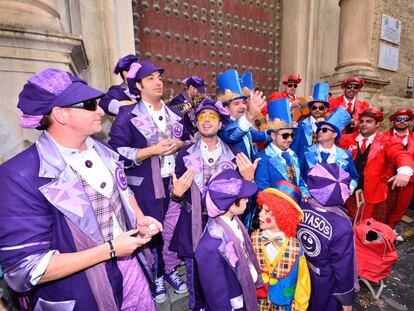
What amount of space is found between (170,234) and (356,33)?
6.72 metres

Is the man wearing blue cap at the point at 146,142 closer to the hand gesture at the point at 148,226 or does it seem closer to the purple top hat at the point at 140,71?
the purple top hat at the point at 140,71

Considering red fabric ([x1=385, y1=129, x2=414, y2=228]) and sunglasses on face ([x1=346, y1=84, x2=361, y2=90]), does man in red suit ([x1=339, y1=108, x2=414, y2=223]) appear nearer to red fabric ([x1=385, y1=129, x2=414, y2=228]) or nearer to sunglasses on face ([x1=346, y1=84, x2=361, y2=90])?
red fabric ([x1=385, y1=129, x2=414, y2=228])

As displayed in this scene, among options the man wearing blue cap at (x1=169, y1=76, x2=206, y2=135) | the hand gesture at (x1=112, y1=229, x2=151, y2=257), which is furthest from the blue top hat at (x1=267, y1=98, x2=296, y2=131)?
the hand gesture at (x1=112, y1=229, x2=151, y2=257)

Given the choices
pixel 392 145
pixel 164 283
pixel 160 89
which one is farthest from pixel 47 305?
pixel 392 145

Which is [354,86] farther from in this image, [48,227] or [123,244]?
[48,227]

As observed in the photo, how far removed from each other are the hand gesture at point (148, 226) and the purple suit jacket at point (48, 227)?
0.83 feet

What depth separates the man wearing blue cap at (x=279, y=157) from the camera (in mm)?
2773

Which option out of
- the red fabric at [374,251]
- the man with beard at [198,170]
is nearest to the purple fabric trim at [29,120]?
the man with beard at [198,170]

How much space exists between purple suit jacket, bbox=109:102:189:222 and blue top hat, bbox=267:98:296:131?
138 centimetres

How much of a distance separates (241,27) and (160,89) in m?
4.40

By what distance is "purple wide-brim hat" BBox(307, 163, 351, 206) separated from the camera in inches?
87.7

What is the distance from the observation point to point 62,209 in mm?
1200

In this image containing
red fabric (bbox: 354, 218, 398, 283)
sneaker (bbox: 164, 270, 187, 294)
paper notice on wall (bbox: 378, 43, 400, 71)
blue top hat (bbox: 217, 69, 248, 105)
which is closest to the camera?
sneaker (bbox: 164, 270, 187, 294)

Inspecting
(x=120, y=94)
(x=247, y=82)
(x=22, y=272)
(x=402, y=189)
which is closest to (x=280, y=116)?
(x=247, y=82)
